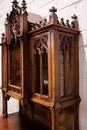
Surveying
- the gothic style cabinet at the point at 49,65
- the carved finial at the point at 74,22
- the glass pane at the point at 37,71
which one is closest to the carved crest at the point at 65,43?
the gothic style cabinet at the point at 49,65

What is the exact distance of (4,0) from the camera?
2553mm

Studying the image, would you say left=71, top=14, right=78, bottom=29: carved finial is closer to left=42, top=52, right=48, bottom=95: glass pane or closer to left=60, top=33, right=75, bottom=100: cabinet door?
left=60, top=33, right=75, bottom=100: cabinet door

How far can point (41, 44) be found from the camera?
1.24 metres

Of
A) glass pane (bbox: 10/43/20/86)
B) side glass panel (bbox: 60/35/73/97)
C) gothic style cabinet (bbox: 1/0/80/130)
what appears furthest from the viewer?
glass pane (bbox: 10/43/20/86)

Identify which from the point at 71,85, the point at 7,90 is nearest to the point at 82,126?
the point at 71,85

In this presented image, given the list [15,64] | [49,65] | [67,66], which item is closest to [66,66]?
[67,66]

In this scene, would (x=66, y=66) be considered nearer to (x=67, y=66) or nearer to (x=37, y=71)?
(x=67, y=66)

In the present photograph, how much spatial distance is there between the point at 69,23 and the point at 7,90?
0.92m

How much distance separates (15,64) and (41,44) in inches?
17.1

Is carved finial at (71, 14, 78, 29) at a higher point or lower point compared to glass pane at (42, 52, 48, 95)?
higher

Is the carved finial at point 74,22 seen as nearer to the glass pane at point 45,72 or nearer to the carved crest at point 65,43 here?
the carved crest at point 65,43

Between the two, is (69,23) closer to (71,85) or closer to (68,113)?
(71,85)

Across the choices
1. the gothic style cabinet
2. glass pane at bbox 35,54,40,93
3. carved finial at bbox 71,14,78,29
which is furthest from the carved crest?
glass pane at bbox 35,54,40,93

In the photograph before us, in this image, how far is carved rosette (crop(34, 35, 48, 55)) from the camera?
119cm
